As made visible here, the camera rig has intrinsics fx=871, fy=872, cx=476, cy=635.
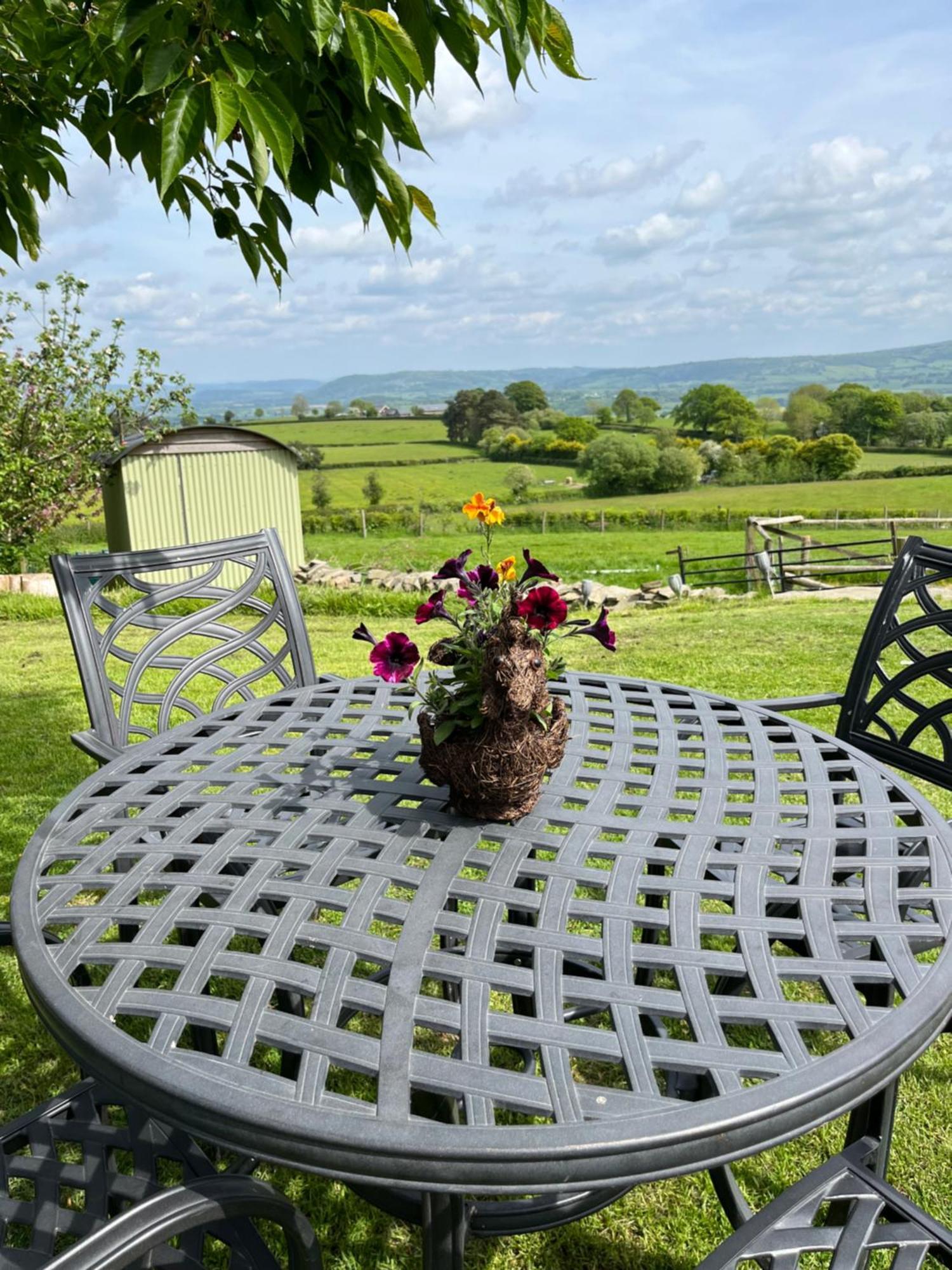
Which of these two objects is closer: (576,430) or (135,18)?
(135,18)

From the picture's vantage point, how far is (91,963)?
3.60 feet

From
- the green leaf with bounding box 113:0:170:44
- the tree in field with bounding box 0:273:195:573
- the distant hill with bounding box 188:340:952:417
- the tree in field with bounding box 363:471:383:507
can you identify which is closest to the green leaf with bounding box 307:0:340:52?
the green leaf with bounding box 113:0:170:44

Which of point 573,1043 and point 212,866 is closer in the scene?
point 573,1043

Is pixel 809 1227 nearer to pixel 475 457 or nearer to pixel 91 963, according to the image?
pixel 91 963

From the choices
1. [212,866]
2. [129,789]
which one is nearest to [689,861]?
[212,866]

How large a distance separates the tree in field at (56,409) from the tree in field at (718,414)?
130ft

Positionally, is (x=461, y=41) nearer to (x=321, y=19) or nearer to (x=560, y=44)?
(x=560, y=44)

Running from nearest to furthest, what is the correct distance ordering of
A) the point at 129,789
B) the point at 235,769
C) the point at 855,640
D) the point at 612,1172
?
1. the point at 612,1172
2. the point at 129,789
3. the point at 235,769
4. the point at 855,640

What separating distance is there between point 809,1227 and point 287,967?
672 mm

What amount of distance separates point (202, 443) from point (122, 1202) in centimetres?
1287

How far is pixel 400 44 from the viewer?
1241 mm

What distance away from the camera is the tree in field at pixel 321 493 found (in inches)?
1242

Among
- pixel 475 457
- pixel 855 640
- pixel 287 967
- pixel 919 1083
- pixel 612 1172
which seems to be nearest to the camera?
pixel 612 1172

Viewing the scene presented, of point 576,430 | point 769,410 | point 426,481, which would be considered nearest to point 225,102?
point 426,481
